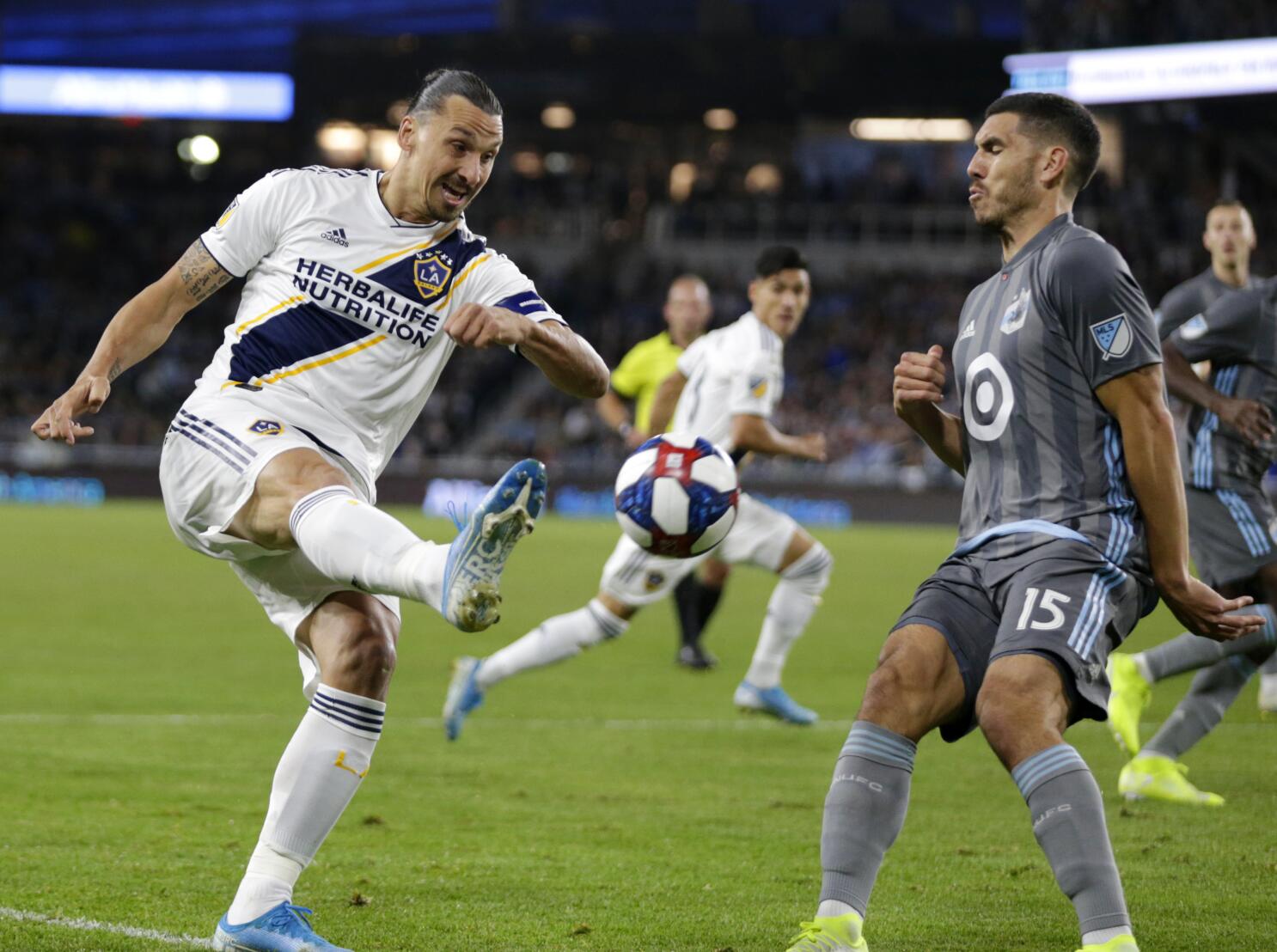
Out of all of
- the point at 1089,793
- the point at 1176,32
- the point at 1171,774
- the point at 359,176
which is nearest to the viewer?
the point at 1089,793

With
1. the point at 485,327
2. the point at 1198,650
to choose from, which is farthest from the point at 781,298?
the point at 485,327

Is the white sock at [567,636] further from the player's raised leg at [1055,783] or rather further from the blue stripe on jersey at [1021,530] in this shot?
the player's raised leg at [1055,783]

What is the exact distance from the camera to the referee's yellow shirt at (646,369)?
1284 cm

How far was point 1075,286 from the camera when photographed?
13.5ft

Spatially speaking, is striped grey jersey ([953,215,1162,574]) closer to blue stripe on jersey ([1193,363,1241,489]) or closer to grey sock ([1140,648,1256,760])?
grey sock ([1140,648,1256,760])

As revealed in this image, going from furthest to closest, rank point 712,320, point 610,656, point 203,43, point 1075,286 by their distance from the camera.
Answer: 1. point 203,43
2. point 712,320
3. point 610,656
4. point 1075,286

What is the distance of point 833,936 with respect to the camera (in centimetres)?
395

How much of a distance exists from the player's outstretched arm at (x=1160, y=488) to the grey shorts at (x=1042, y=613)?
124 mm

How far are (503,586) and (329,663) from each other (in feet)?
36.8

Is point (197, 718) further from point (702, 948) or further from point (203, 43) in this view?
point (203, 43)

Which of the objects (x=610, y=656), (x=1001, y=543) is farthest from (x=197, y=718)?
(x=1001, y=543)

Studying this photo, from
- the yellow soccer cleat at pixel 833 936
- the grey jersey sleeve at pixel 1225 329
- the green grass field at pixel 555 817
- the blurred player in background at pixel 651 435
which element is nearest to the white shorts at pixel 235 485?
the green grass field at pixel 555 817

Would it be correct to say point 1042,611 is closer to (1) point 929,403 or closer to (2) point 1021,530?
(2) point 1021,530

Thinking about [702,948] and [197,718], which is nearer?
[702,948]
